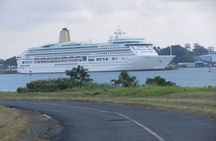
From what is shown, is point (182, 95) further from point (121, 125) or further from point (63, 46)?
point (63, 46)

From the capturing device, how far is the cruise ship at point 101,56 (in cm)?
12588

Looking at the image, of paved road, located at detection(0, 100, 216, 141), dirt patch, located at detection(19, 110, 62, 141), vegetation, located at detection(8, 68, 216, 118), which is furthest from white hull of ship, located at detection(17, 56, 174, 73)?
paved road, located at detection(0, 100, 216, 141)

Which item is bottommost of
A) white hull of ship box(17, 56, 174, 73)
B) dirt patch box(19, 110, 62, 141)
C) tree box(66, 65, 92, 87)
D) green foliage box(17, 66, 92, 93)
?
dirt patch box(19, 110, 62, 141)

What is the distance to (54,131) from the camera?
18.2m

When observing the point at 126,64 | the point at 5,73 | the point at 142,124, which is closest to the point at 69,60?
the point at 126,64

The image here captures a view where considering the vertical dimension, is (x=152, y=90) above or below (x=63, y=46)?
below

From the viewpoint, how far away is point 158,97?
36094 millimetres

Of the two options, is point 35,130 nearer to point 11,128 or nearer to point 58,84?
point 11,128

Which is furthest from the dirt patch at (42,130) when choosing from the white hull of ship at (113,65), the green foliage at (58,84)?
the white hull of ship at (113,65)

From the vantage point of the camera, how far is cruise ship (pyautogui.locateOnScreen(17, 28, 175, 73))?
12588 centimetres

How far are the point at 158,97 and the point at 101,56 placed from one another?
299 ft

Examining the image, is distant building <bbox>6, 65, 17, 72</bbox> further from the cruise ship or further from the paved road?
the paved road

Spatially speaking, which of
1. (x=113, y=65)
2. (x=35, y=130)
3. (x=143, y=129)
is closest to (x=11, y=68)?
(x=113, y=65)

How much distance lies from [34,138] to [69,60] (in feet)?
369
